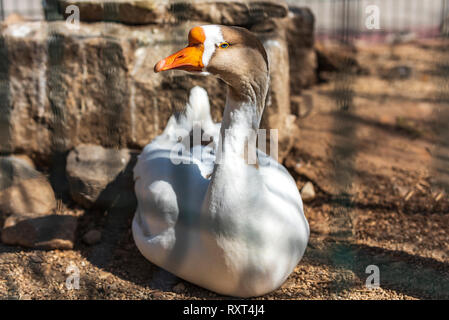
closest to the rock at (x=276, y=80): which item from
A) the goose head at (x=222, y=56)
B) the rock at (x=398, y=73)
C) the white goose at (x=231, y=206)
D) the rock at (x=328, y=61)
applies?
the white goose at (x=231, y=206)

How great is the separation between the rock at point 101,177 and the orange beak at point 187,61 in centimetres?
134

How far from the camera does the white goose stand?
2229 millimetres

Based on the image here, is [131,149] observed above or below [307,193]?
above

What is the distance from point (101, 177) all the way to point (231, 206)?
137 centimetres

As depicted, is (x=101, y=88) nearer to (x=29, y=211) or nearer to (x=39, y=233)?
(x=29, y=211)

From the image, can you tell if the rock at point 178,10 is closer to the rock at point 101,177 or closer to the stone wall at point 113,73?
the stone wall at point 113,73

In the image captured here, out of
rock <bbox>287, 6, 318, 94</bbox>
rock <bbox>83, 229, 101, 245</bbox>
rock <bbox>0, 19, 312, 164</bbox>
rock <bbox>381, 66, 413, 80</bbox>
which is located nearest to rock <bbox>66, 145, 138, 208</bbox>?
rock <bbox>0, 19, 312, 164</bbox>

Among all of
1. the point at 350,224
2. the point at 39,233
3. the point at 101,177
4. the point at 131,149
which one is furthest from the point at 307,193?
the point at 39,233

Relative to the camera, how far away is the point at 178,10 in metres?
3.54

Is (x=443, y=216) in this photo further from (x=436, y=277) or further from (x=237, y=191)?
(x=237, y=191)

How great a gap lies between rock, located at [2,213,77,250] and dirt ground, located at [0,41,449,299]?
0.16 feet

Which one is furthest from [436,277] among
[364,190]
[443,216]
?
[364,190]

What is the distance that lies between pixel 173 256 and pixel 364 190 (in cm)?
151

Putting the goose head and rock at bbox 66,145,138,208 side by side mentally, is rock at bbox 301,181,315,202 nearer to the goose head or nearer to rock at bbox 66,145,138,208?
rock at bbox 66,145,138,208
